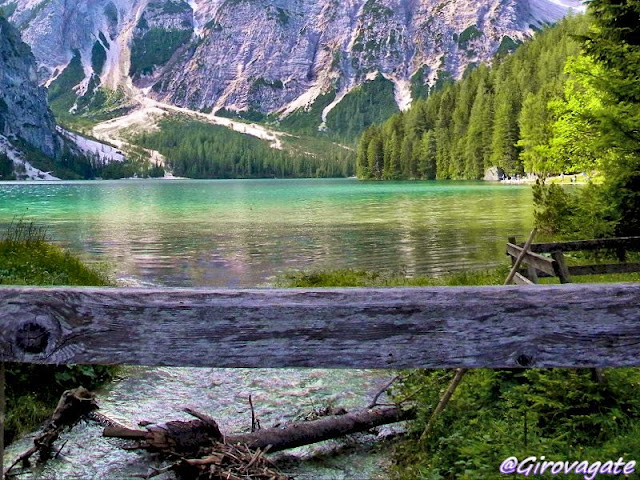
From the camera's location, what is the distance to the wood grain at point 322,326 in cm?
318

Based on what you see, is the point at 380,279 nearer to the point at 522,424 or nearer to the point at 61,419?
the point at 61,419

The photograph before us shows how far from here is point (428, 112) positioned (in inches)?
6718

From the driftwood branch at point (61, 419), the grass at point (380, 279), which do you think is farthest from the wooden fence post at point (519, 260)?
the grass at point (380, 279)

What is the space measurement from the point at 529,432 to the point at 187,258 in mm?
23276

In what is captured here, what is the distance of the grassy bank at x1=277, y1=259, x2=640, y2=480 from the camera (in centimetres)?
484

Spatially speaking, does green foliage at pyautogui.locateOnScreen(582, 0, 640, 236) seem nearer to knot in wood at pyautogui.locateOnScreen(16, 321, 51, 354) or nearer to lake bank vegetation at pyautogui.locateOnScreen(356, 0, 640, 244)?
lake bank vegetation at pyautogui.locateOnScreen(356, 0, 640, 244)

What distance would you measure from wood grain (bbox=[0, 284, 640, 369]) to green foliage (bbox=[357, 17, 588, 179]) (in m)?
105

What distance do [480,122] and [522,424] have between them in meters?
142

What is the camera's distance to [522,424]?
5570 mm

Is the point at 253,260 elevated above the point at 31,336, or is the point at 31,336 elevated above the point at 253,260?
the point at 31,336

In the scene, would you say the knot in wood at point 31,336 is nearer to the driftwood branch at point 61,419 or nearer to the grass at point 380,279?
the driftwood branch at point 61,419

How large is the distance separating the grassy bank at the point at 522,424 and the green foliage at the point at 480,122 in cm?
10133

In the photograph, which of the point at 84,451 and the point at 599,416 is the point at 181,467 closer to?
the point at 84,451

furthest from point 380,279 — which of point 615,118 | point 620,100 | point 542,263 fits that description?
point 542,263
